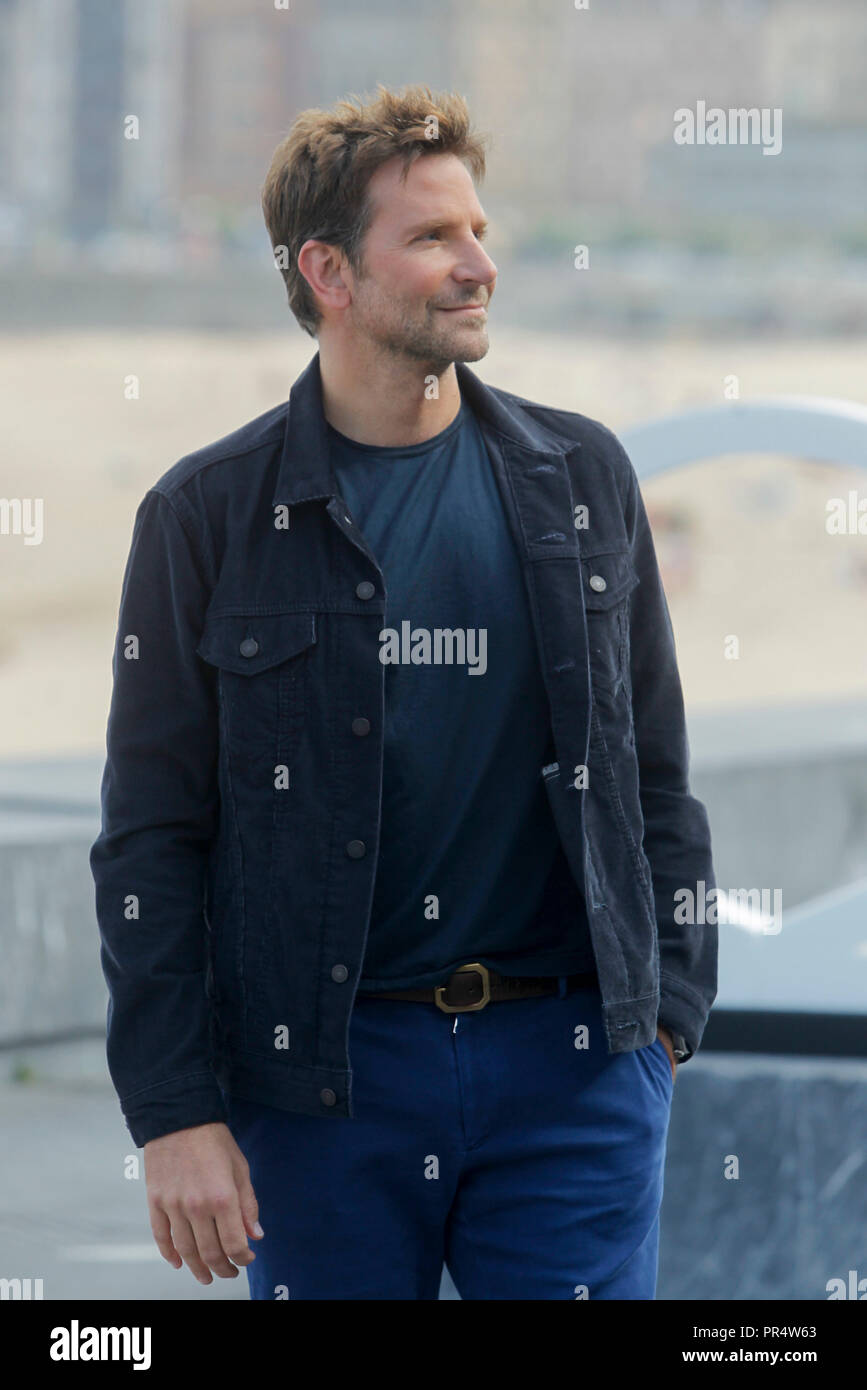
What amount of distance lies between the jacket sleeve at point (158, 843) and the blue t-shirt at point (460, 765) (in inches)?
7.6

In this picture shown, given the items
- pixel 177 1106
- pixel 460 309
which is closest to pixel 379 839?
pixel 177 1106

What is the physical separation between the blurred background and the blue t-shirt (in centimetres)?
63

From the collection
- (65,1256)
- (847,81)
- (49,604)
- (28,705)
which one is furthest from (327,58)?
(65,1256)

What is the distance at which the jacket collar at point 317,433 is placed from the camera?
6.54ft

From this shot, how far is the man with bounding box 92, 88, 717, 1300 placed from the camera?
1953 millimetres

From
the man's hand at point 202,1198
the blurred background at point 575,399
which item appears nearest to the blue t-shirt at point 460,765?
the man's hand at point 202,1198

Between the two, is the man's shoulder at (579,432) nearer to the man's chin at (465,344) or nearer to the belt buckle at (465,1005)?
the man's chin at (465,344)

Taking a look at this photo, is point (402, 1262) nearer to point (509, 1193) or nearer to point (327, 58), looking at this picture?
point (509, 1193)

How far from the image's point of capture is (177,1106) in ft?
6.37

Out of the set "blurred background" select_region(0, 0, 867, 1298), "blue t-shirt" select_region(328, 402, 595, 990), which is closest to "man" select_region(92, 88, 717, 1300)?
"blue t-shirt" select_region(328, 402, 595, 990)

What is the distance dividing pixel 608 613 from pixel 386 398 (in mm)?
334

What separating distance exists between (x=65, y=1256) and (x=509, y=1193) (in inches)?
96.5

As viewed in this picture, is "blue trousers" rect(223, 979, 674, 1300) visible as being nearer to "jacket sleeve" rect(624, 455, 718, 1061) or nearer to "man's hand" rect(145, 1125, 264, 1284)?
"man's hand" rect(145, 1125, 264, 1284)

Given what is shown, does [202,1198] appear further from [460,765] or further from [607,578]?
Result: [607,578]
